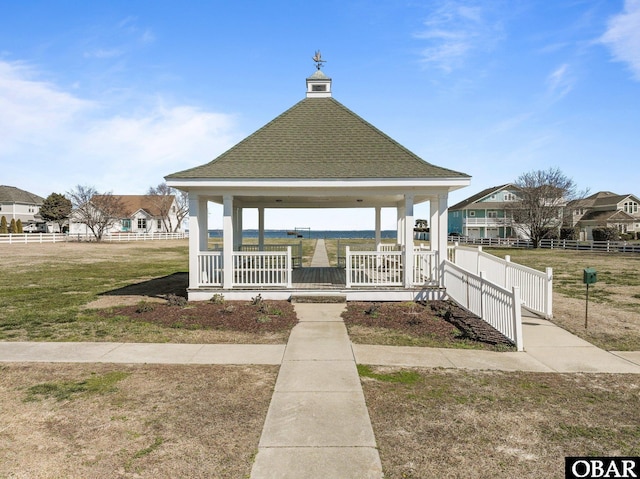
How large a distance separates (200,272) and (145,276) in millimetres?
8031

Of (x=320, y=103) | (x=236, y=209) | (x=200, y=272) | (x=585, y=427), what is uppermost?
(x=320, y=103)

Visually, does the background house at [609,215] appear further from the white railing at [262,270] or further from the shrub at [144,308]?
the shrub at [144,308]

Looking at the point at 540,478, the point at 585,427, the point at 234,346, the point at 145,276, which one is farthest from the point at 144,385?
the point at 145,276

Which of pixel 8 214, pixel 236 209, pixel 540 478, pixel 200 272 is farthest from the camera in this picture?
pixel 8 214

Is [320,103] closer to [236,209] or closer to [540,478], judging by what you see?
[236,209]

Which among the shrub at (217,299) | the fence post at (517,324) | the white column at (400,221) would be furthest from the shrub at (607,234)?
the shrub at (217,299)

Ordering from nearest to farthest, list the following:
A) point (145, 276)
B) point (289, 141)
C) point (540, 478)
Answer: point (540, 478) < point (289, 141) < point (145, 276)

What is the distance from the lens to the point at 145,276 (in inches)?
732

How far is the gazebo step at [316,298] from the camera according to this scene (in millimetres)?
11414

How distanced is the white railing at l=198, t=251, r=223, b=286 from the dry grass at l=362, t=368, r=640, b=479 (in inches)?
270

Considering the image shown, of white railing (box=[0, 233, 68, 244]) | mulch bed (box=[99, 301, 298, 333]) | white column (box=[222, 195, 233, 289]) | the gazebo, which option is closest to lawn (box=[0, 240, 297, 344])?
mulch bed (box=[99, 301, 298, 333])

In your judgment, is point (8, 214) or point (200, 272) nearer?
point (200, 272)

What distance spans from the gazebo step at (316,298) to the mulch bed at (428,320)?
392mm

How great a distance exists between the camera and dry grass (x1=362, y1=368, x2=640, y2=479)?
369cm
